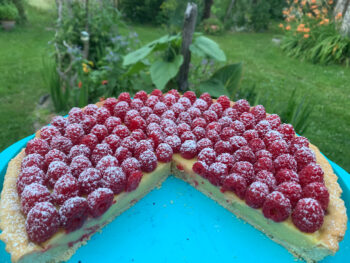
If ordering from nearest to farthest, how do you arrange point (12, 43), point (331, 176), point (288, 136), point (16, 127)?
point (331, 176), point (288, 136), point (16, 127), point (12, 43)

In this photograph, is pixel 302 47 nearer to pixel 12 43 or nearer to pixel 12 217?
pixel 12 43

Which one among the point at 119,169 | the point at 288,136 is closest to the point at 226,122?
the point at 288,136

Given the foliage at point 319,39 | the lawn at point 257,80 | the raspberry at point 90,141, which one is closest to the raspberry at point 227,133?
the raspberry at point 90,141

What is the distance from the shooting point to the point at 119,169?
2186mm

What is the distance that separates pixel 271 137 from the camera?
8.54 ft

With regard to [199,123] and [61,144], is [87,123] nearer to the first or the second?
[61,144]

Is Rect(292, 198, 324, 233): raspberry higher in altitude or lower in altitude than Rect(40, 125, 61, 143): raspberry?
higher

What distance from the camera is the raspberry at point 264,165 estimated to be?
229 centimetres

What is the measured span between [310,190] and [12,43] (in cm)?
943

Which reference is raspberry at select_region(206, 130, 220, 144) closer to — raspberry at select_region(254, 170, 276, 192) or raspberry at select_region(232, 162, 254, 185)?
raspberry at select_region(232, 162, 254, 185)

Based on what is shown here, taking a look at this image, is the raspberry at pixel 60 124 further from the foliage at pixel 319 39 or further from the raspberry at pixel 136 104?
the foliage at pixel 319 39

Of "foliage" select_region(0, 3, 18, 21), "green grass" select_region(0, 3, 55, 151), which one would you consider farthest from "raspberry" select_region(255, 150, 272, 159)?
"foliage" select_region(0, 3, 18, 21)

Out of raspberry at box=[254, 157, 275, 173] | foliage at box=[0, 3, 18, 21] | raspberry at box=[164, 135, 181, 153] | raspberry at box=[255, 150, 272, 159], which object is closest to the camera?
raspberry at box=[254, 157, 275, 173]

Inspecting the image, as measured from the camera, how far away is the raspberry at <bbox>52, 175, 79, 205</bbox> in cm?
196
